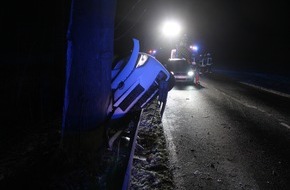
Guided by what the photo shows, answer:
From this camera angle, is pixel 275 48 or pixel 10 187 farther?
pixel 275 48

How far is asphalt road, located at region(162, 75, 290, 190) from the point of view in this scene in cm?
448

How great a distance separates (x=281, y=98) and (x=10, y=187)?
12.3m

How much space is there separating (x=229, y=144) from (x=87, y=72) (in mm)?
3711

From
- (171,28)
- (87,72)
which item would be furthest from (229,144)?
(171,28)

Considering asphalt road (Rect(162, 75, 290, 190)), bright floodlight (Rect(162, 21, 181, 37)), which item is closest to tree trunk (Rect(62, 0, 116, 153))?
asphalt road (Rect(162, 75, 290, 190))

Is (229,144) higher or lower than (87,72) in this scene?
lower

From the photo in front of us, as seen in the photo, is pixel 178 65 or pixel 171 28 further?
pixel 171 28

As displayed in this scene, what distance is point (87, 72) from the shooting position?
445cm

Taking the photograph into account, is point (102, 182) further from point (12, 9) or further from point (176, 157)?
point (12, 9)

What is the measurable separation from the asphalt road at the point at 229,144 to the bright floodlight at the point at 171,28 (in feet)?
77.4

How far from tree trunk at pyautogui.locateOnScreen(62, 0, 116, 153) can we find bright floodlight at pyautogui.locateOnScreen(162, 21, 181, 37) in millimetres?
29345

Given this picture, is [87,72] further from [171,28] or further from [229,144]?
[171,28]

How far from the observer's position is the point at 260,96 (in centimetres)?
1309

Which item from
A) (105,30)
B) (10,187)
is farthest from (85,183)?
(105,30)
